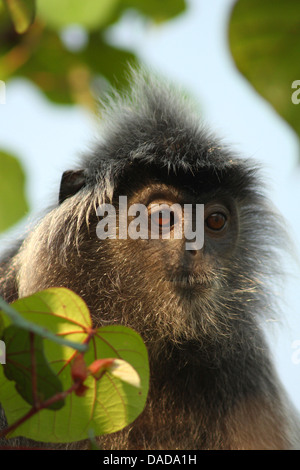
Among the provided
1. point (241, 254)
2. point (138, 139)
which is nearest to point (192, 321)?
point (241, 254)

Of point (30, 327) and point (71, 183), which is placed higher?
point (71, 183)

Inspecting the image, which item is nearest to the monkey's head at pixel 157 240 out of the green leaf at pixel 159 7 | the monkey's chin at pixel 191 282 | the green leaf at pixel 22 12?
the monkey's chin at pixel 191 282

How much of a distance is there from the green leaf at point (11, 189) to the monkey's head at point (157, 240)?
3.21 ft

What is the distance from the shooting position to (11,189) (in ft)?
6.67

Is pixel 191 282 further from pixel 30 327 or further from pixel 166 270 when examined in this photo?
pixel 30 327

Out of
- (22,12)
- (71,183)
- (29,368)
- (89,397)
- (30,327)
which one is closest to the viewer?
(30,327)

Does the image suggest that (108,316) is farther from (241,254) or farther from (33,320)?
(33,320)

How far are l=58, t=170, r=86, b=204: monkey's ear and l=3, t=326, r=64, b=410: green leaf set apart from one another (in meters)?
2.01

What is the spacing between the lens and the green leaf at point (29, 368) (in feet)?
4.18

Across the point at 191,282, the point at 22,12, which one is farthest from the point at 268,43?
the point at 191,282

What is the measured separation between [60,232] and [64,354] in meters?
1.87

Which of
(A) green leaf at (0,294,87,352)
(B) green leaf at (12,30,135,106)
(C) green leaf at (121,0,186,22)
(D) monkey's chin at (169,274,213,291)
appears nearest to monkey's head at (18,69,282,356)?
(D) monkey's chin at (169,274,213,291)

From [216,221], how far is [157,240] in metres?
0.43

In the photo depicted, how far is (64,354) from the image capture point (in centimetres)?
148
